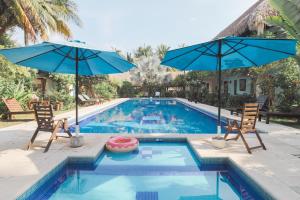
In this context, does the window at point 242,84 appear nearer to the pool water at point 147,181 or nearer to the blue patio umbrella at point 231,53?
the blue patio umbrella at point 231,53

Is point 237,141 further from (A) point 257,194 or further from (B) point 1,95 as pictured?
(B) point 1,95

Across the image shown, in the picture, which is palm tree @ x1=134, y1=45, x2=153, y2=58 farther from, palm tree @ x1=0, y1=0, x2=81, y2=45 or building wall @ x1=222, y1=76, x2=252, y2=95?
palm tree @ x1=0, y1=0, x2=81, y2=45

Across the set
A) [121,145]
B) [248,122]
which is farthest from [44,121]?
[248,122]

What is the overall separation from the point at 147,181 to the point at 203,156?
1472 mm

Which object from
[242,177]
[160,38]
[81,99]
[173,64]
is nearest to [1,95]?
[81,99]

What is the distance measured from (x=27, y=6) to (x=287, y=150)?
14709 millimetres

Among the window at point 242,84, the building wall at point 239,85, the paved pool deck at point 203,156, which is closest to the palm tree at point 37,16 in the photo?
the paved pool deck at point 203,156

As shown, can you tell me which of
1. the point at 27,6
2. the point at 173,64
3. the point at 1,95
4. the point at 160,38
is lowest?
the point at 1,95

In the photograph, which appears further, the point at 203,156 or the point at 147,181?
the point at 203,156

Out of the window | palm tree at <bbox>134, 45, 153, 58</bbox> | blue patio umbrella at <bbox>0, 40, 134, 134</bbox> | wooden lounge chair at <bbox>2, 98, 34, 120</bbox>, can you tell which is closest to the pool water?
blue patio umbrella at <bbox>0, 40, 134, 134</bbox>

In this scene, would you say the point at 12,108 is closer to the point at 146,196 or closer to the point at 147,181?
the point at 147,181

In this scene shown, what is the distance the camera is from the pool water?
4.64m

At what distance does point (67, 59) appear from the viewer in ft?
25.7

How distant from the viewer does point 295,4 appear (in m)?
5.12
